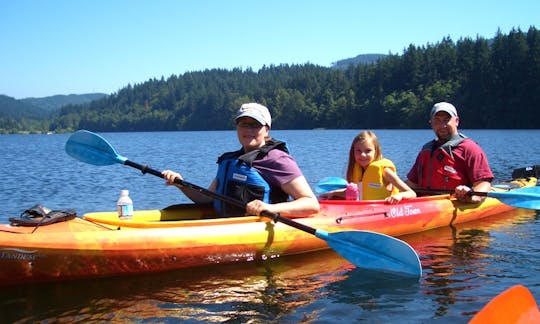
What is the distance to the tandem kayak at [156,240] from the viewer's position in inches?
220

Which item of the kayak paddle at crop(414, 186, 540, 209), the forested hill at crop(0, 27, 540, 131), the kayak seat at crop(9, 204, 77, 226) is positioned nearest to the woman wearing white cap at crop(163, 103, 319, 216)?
the kayak seat at crop(9, 204, 77, 226)

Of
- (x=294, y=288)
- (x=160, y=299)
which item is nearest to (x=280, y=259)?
(x=294, y=288)

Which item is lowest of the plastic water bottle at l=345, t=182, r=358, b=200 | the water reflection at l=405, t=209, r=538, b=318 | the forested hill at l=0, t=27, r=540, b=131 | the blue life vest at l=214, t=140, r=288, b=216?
the water reflection at l=405, t=209, r=538, b=318

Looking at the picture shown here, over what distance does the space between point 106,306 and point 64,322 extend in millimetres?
459

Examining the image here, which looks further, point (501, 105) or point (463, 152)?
point (501, 105)

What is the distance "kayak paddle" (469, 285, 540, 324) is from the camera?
3197mm

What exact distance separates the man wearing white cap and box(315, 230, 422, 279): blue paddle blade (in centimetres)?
321

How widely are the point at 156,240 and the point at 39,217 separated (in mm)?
1139

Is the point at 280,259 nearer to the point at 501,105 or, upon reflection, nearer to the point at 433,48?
the point at 501,105

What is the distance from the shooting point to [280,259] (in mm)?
7027

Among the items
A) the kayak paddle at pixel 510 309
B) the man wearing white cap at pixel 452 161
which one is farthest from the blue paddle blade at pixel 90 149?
the kayak paddle at pixel 510 309

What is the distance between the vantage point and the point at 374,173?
27.0 feet

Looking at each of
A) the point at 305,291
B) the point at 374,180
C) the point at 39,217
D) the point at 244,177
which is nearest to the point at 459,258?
the point at 374,180

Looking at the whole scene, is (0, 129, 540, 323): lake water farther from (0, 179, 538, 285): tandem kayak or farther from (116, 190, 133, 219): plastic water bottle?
(116, 190, 133, 219): plastic water bottle
